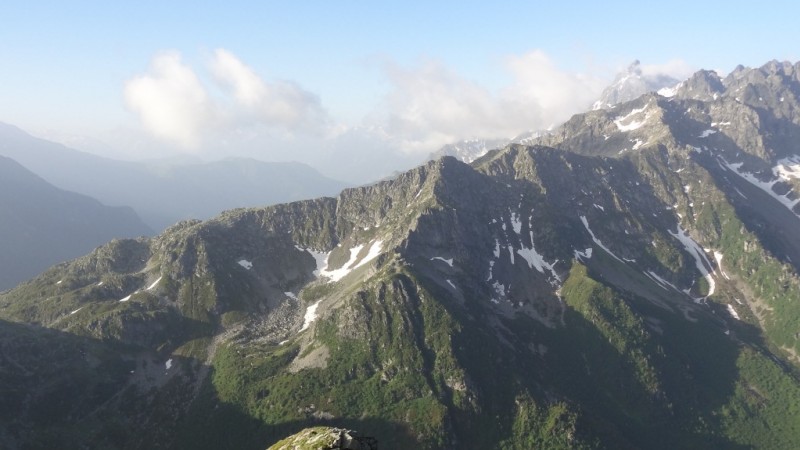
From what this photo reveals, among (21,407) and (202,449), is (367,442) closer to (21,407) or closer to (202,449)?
(202,449)

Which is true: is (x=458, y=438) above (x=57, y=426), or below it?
below

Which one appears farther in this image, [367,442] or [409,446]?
[409,446]

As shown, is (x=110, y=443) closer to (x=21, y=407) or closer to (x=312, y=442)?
(x=21, y=407)

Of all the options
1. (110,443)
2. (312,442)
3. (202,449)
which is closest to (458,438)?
(202,449)

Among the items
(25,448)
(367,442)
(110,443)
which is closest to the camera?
(367,442)

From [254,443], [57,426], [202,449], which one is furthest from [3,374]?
[254,443]


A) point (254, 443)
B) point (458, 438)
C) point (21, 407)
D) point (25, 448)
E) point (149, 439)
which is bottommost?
point (458, 438)

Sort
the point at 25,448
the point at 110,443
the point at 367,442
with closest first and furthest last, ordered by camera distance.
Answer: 1. the point at 367,442
2. the point at 25,448
3. the point at 110,443
